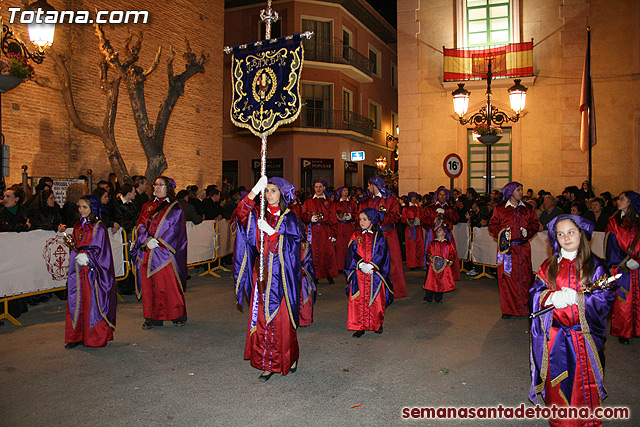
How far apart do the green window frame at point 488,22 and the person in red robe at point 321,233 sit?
9.17m

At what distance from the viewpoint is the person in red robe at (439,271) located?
9.03 metres

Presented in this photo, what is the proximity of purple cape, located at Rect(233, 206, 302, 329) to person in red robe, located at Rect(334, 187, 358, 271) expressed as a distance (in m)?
6.06

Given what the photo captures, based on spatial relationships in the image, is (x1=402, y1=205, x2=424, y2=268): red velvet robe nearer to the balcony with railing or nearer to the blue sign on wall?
the blue sign on wall

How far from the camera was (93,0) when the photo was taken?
15062mm

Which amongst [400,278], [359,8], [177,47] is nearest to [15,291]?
[400,278]

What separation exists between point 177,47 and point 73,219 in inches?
454

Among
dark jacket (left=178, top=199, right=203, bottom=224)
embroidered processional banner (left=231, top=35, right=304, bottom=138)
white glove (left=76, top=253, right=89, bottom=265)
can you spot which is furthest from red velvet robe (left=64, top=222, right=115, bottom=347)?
dark jacket (left=178, top=199, right=203, bottom=224)

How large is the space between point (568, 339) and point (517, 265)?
4160 millimetres

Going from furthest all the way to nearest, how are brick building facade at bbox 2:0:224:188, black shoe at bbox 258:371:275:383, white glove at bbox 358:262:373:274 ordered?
1. brick building facade at bbox 2:0:224:188
2. white glove at bbox 358:262:373:274
3. black shoe at bbox 258:371:275:383

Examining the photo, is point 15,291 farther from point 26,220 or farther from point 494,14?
point 494,14

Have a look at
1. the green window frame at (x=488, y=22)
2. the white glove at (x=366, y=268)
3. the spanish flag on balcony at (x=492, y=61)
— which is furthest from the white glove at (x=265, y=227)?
the green window frame at (x=488, y=22)

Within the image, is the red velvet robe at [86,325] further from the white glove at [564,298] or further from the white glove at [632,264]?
the white glove at [632,264]

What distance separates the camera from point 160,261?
729cm

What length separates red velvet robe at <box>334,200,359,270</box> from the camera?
11383 millimetres
